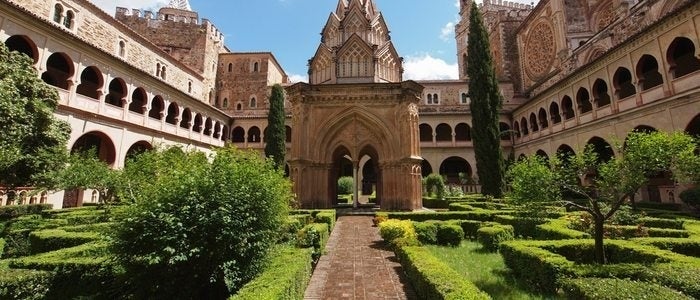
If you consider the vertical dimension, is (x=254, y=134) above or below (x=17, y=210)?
above

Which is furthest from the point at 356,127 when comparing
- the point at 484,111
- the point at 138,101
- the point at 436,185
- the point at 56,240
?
the point at 138,101

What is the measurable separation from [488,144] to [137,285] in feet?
75.7

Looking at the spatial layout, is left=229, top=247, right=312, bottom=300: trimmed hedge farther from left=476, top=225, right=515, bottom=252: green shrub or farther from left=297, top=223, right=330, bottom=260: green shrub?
left=476, top=225, right=515, bottom=252: green shrub

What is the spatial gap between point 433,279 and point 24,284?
7.16 m

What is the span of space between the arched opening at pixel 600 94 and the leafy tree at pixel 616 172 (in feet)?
62.1

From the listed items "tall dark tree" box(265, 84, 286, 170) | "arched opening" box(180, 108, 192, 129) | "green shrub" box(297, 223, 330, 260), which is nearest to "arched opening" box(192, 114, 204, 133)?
"arched opening" box(180, 108, 192, 129)

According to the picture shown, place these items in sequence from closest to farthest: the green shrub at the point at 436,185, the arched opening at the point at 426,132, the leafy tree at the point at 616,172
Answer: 1. the leafy tree at the point at 616,172
2. the green shrub at the point at 436,185
3. the arched opening at the point at 426,132

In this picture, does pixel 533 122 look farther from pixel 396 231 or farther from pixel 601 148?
pixel 396 231

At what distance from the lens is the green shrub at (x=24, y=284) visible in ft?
17.9

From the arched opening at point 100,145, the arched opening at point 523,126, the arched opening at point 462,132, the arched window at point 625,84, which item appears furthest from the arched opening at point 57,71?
the arched opening at point 523,126

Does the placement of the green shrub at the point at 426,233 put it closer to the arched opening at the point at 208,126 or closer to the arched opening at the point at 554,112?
the arched opening at the point at 554,112

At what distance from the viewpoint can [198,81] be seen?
124ft

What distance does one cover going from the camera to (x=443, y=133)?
38562mm

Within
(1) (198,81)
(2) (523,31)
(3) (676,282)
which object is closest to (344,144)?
(3) (676,282)
